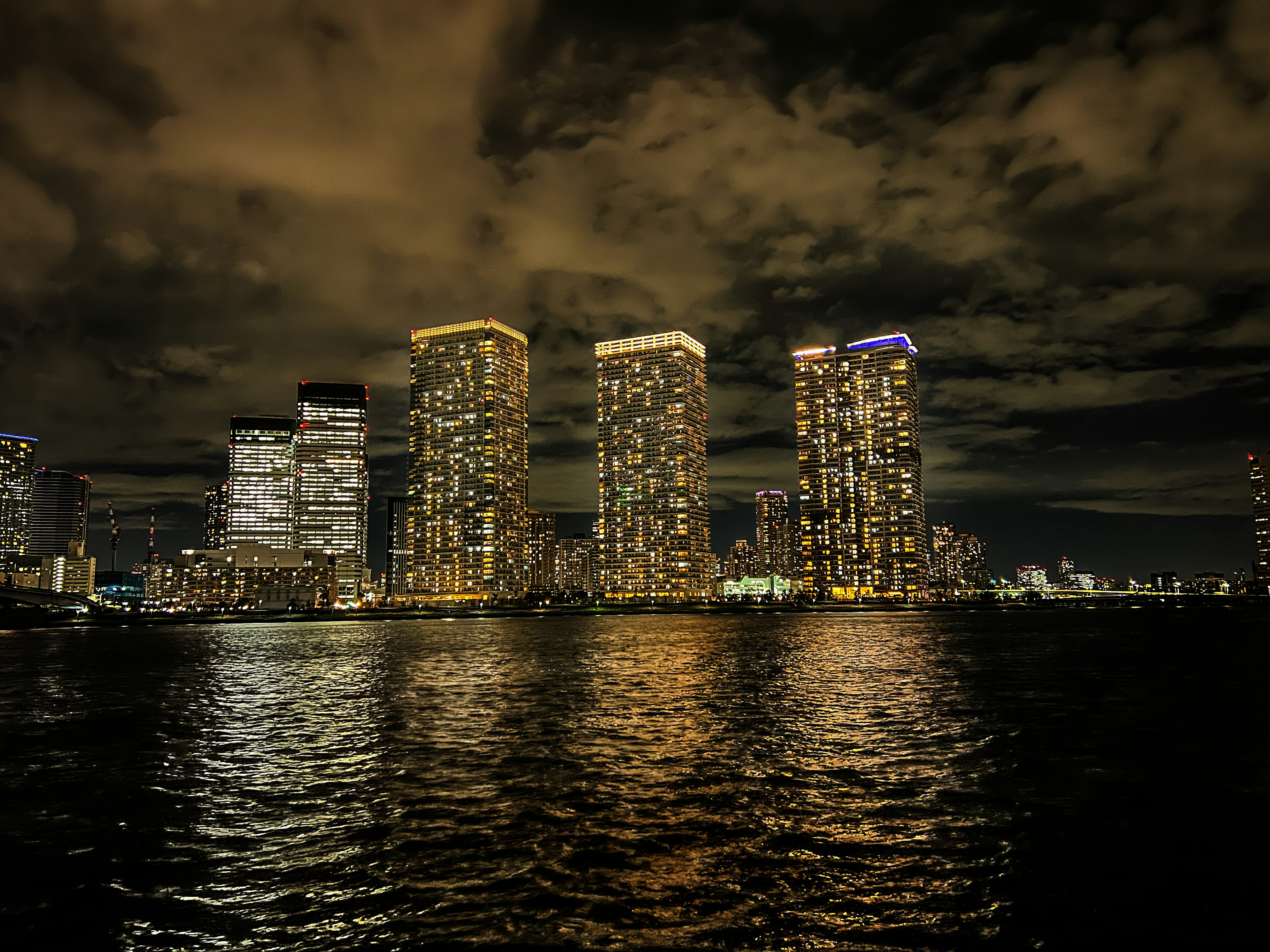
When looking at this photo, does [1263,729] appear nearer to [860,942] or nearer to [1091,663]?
[860,942]

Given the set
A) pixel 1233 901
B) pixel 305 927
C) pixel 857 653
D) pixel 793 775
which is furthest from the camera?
pixel 857 653

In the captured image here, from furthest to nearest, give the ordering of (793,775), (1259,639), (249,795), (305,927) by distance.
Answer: (1259,639) < (793,775) < (249,795) < (305,927)

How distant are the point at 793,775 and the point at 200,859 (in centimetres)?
1830

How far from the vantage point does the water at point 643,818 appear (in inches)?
580

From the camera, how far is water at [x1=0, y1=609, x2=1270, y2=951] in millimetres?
14734

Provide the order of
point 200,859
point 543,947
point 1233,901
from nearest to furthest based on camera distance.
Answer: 1. point 543,947
2. point 1233,901
3. point 200,859

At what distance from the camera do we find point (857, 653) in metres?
88.9

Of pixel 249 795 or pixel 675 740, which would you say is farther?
pixel 675 740

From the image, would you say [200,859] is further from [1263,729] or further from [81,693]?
[81,693]

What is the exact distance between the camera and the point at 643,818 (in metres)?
21.7

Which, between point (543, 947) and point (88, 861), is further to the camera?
point (88, 861)

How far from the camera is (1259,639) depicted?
111062 mm

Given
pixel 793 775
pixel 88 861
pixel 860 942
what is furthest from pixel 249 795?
pixel 860 942

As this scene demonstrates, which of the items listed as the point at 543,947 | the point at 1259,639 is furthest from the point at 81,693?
the point at 1259,639
